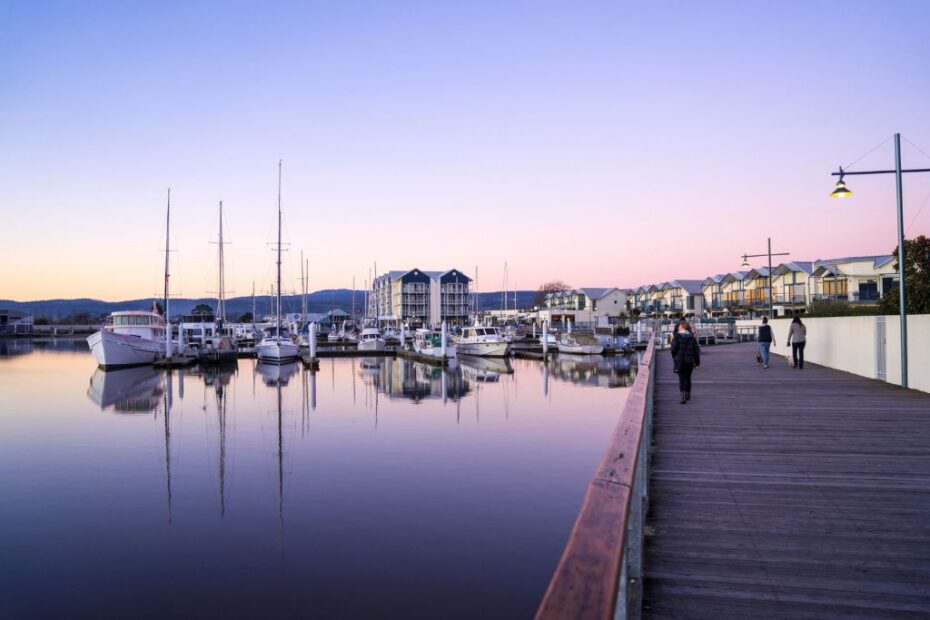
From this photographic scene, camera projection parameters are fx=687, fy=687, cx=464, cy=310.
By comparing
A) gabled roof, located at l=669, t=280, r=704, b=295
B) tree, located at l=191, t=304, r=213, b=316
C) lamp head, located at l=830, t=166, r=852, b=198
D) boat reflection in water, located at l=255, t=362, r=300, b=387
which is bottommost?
boat reflection in water, located at l=255, t=362, r=300, b=387

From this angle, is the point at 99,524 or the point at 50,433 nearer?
the point at 99,524

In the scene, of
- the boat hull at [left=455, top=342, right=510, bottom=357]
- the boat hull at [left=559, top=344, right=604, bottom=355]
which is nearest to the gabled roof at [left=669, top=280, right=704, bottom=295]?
the boat hull at [left=559, top=344, right=604, bottom=355]

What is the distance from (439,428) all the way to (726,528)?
18.6m

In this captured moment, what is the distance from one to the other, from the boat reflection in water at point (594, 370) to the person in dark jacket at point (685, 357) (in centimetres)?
2266

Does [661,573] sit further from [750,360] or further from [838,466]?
[750,360]

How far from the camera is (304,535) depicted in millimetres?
12055

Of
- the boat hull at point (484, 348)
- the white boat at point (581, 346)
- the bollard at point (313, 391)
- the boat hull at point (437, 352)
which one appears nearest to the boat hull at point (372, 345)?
the boat hull at point (484, 348)

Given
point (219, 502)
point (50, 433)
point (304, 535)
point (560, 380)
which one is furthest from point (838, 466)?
point (560, 380)

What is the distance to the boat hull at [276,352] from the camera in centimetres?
5372

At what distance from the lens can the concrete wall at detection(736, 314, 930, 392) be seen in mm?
14031

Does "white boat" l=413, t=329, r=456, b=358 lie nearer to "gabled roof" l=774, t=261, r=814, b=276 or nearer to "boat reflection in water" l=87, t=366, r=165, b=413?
"boat reflection in water" l=87, t=366, r=165, b=413

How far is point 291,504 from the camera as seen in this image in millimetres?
14211

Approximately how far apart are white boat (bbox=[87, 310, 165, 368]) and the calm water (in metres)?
17.4

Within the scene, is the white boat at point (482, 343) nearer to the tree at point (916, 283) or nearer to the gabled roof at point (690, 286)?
the tree at point (916, 283)
